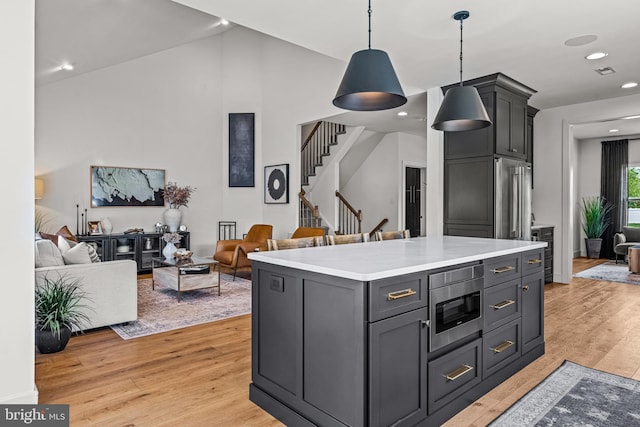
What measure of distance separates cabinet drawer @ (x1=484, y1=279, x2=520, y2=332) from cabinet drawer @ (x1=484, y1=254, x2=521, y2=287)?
0.13 feet

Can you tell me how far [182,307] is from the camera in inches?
181

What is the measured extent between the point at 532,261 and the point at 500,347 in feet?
2.57

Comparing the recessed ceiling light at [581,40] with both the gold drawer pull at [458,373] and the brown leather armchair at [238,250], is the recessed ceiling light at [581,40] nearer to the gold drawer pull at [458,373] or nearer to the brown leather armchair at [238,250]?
the gold drawer pull at [458,373]

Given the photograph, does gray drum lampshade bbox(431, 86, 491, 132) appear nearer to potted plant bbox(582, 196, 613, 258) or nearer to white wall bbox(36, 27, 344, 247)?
white wall bbox(36, 27, 344, 247)

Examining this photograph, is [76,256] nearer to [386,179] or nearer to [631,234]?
[386,179]

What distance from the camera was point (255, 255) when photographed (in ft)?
7.74

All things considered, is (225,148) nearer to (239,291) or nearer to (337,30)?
(239,291)

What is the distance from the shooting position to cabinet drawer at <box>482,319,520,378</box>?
2555 mm

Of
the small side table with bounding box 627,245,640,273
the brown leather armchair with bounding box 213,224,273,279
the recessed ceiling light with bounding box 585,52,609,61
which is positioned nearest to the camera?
the recessed ceiling light with bounding box 585,52,609,61

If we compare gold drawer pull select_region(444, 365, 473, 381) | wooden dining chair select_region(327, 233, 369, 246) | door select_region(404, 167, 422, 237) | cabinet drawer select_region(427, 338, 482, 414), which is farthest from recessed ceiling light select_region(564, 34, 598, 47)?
door select_region(404, 167, 422, 237)

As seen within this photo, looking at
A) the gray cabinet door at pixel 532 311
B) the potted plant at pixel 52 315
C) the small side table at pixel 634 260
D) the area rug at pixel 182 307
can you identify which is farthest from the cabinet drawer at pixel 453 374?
the small side table at pixel 634 260

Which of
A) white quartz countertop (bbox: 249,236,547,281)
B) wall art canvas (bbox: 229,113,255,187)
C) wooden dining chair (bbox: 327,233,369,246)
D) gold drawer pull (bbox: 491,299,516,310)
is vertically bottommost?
gold drawer pull (bbox: 491,299,516,310)

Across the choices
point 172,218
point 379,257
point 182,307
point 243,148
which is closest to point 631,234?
point 243,148
